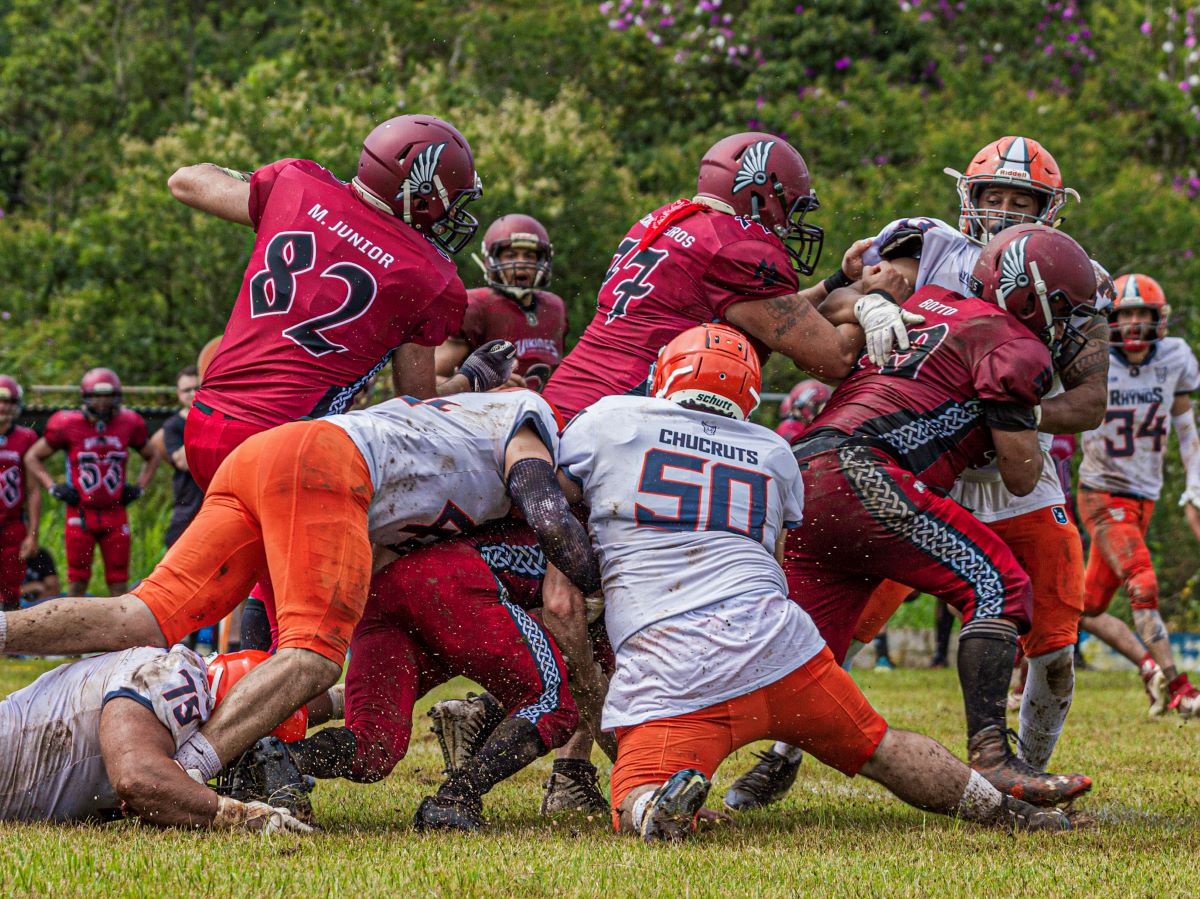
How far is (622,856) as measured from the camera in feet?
13.0

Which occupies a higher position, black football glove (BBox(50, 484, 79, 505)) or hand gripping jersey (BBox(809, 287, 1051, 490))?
hand gripping jersey (BBox(809, 287, 1051, 490))

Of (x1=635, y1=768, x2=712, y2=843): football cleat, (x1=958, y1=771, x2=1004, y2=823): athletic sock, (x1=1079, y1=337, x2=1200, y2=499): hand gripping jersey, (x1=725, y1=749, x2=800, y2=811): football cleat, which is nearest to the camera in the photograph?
(x1=635, y1=768, x2=712, y2=843): football cleat

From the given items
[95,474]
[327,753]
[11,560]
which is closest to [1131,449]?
[327,753]

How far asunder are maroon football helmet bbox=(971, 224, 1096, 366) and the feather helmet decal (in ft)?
2.79

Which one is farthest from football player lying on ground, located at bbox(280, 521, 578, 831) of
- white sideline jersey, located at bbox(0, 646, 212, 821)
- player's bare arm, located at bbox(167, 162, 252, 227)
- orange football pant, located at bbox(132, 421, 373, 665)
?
player's bare arm, located at bbox(167, 162, 252, 227)

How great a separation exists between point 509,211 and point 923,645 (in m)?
6.34

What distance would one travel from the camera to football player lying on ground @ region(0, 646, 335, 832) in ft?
13.6

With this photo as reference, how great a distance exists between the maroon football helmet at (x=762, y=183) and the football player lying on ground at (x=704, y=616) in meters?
0.93

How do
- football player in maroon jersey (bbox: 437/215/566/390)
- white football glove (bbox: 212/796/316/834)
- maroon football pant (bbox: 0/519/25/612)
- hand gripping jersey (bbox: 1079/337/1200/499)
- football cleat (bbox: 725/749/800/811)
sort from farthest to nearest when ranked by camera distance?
maroon football pant (bbox: 0/519/25/612), hand gripping jersey (bbox: 1079/337/1200/499), football player in maroon jersey (bbox: 437/215/566/390), football cleat (bbox: 725/749/800/811), white football glove (bbox: 212/796/316/834)

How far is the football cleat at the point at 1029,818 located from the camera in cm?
466

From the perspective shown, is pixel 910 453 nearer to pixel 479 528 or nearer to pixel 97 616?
pixel 479 528

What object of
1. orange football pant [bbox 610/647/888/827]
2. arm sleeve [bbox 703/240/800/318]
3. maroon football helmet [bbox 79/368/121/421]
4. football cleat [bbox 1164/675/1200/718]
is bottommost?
football cleat [bbox 1164/675/1200/718]

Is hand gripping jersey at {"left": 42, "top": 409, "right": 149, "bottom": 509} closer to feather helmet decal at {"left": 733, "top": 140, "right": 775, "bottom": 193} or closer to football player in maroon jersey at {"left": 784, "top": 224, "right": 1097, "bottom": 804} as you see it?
feather helmet decal at {"left": 733, "top": 140, "right": 775, "bottom": 193}

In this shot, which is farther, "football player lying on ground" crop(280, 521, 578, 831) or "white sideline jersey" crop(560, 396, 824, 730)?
"football player lying on ground" crop(280, 521, 578, 831)
